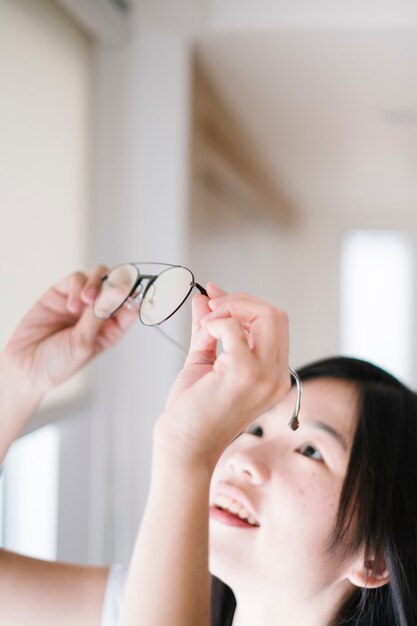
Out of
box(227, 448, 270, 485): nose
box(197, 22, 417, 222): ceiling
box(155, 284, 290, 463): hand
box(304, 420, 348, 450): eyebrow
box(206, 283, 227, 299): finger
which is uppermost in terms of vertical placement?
box(197, 22, 417, 222): ceiling

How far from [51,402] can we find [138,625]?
87 centimetres

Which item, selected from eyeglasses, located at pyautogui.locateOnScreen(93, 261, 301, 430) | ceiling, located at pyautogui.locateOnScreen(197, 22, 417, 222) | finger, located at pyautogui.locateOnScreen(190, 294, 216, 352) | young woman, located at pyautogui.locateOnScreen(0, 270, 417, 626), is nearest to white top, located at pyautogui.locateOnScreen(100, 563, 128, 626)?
young woman, located at pyautogui.locateOnScreen(0, 270, 417, 626)

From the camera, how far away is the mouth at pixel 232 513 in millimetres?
934

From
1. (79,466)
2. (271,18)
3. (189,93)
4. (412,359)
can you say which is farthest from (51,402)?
(412,359)

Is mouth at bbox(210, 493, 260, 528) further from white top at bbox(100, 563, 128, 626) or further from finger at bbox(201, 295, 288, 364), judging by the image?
finger at bbox(201, 295, 288, 364)

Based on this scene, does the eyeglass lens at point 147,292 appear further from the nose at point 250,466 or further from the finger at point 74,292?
the nose at point 250,466

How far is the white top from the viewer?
1.03m

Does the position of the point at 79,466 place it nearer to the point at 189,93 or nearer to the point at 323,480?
the point at 323,480

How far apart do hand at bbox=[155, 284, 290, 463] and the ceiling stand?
1.22m

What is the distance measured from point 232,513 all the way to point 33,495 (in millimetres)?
799

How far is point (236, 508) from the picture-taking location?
95 centimetres

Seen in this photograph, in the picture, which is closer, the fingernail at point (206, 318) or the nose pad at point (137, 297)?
the fingernail at point (206, 318)

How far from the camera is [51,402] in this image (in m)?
1.42

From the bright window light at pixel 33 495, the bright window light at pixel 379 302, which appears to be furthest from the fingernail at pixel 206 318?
the bright window light at pixel 379 302
